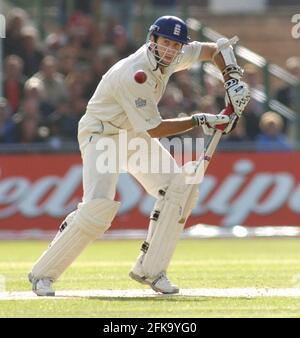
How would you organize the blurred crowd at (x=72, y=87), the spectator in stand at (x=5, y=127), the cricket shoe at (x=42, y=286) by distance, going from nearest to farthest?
1. the cricket shoe at (x=42, y=286)
2. the spectator in stand at (x=5, y=127)
3. the blurred crowd at (x=72, y=87)

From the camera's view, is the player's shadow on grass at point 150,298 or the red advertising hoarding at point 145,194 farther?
the red advertising hoarding at point 145,194

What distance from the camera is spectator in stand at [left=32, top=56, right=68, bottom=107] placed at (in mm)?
15383

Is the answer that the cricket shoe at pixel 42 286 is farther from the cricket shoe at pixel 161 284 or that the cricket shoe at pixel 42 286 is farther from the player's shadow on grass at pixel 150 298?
the cricket shoe at pixel 161 284

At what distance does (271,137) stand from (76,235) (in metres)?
7.99

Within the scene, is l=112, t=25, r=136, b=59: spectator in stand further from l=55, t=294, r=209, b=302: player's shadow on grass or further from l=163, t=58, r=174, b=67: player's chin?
l=55, t=294, r=209, b=302: player's shadow on grass

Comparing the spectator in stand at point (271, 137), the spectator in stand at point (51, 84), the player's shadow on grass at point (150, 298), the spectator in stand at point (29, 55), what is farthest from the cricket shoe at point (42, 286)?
the spectator in stand at point (29, 55)

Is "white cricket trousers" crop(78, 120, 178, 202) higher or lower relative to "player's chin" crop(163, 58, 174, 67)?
lower

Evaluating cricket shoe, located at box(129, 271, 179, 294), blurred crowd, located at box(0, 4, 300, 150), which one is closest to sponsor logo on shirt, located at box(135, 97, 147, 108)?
cricket shoe, located at box(129, 271, 179, 294)

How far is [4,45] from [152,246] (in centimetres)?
884

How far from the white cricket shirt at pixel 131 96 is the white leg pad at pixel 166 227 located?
18.3 inches

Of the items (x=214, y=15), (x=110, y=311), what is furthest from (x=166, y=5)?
(x=110, y=311)

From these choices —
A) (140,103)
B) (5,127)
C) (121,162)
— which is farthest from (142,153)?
(5,127)

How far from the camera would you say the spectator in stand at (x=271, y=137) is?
14961 mm

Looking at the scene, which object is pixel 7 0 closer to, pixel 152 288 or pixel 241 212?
pixel 241 212
